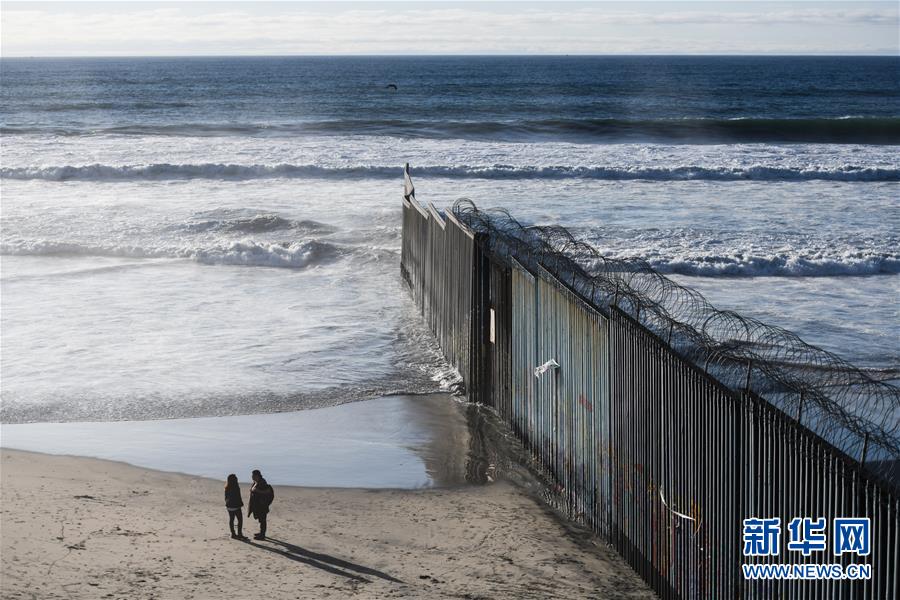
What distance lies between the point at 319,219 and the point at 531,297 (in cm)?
1646

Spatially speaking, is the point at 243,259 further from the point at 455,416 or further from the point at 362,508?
the point at 362,508

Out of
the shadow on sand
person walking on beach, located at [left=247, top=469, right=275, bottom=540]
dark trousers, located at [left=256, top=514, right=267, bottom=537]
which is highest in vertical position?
person walking on beach, located at [left=247, top=469, right=275, bottom=540]

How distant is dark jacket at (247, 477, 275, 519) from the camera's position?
8125mm

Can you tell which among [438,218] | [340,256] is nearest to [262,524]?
Result: [438,218]

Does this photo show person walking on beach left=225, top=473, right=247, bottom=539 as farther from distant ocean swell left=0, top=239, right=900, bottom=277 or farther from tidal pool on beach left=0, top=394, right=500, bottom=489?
distant ocean swell left=0, top=239, right=900, bottom=277

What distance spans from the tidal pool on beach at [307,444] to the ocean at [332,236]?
41cm

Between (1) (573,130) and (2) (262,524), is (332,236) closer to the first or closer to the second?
(2) (262,524)

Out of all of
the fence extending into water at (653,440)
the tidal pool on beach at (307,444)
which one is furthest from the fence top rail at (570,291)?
the tidal pool on beach at (307,444)

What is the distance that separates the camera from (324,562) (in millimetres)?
7641

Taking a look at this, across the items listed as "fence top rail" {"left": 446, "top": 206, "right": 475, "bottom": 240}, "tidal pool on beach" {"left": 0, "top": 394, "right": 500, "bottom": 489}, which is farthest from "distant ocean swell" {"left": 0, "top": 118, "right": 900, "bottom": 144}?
"tidal pool on beach" {"left": 0, "top": 394, "right": 500, "bottom": 489}

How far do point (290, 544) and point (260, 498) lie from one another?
446 millimetres

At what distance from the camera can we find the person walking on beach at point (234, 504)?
7.96 meters

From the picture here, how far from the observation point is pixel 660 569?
22.8ft

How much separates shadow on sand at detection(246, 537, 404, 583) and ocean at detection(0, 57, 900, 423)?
3.66 metres
